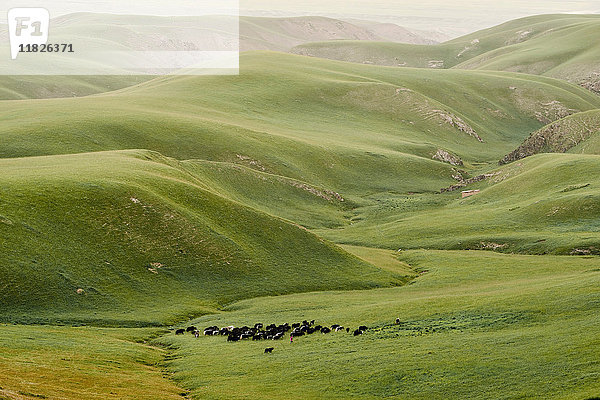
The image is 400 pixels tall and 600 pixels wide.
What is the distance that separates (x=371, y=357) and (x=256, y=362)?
7.49 meters

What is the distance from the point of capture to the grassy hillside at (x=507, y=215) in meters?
81.3

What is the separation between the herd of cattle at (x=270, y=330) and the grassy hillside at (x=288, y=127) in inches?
2447

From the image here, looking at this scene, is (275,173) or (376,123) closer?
(275,173)

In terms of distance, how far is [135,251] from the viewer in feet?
216

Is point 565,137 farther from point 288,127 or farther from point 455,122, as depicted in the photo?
point 288,127

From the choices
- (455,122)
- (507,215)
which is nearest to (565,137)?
(455,122)

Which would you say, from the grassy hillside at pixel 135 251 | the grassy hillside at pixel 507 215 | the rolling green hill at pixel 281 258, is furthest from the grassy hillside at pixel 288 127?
the grassy hillside at pixel 135 251

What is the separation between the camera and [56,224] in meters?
64.8

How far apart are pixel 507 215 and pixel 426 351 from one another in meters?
58.6

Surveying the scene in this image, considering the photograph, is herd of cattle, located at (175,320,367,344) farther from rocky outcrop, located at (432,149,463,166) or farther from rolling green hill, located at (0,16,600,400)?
rocky outcrop, located at (432,149,463,166)

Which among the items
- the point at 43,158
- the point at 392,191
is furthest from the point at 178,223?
the point at 392,191

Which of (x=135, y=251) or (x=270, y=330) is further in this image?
(x=135, y=251)

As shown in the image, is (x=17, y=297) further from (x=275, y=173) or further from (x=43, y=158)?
(x=275, y=173)

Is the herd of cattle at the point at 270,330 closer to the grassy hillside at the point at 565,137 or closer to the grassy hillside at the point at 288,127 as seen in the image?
the grassy hillside at the point at 288,127
